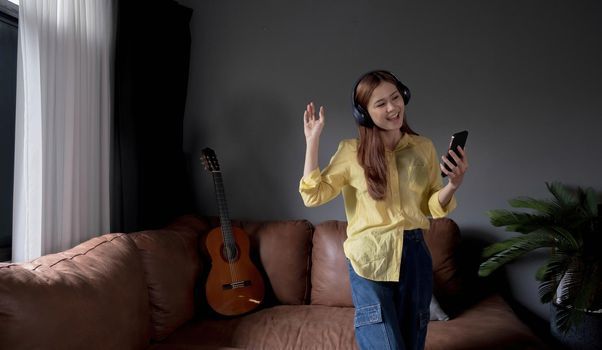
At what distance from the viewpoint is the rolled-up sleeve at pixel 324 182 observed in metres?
1.30

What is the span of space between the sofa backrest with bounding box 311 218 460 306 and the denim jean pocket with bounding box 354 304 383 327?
1.03 metres

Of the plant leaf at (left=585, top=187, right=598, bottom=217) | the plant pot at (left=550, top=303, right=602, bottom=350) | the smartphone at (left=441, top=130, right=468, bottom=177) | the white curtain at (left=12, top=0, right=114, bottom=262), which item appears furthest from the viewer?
the plant leaf at (left=585, top=187, right=598, bottom=217)

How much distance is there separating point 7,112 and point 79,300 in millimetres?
961

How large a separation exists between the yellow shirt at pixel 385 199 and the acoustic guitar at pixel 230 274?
3.23 ft

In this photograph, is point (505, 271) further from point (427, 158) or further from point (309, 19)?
point (309, 19)

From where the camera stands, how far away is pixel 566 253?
80.4 inches

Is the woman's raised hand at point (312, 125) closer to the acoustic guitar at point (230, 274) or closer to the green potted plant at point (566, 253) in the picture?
the acoustic guitar at point (230, 274)

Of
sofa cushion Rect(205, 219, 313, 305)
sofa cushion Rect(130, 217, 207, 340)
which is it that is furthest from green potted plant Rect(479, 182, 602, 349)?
sofa cushion Rect(130, 217, 207, 340)

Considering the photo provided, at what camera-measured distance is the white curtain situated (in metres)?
1.69

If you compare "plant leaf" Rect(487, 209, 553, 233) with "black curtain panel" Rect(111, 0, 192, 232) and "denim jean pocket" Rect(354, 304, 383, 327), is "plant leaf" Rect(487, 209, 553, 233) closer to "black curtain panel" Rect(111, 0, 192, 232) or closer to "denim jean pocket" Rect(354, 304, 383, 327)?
"denim jean pocket" Rect(354, 304, 383, 327)

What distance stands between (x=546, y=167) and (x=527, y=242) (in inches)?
21.5

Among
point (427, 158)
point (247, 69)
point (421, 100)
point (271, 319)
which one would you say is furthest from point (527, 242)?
point (247, 69)

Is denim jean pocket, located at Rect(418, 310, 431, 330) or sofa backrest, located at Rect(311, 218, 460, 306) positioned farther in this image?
sofa backrest, located at Rect(311, 218, 460, 306)

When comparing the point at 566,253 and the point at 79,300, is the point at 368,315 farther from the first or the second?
the point at 566,253
